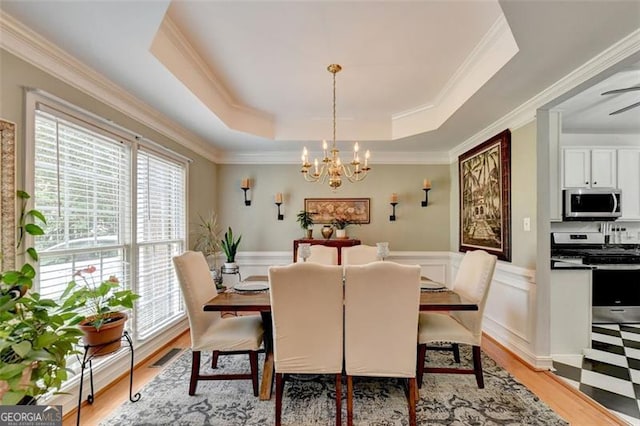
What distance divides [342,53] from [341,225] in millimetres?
2500

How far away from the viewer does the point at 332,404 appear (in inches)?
83.6

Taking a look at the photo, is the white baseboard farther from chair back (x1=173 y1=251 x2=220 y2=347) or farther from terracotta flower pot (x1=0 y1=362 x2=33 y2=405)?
chair back (x1=173 y1=251 x2=220 y2=347)

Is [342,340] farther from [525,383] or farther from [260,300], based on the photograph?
[525,383]

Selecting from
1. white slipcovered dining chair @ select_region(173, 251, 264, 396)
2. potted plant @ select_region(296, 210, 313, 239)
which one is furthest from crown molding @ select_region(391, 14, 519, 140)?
white slipcovered dining chair @ select_region(173, 251, 264, 396)

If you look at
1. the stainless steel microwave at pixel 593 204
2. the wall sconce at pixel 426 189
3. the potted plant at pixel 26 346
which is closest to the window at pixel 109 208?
the potted plant at pixel 26 346

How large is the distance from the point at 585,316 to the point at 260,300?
290 centimetres

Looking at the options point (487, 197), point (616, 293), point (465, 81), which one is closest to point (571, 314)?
point (487, 197)

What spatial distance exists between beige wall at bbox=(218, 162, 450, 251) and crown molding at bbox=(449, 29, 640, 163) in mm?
1201

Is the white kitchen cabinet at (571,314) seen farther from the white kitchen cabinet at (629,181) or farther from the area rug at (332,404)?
the white kitchen cabinet at (629,181)

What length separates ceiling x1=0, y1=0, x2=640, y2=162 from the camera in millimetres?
1632

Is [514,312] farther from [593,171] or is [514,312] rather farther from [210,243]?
[210,243]

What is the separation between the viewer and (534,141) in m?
2.69

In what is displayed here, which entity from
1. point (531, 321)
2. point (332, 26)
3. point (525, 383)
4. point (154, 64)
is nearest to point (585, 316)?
point (531, 321)

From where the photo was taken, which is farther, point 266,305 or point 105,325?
point 266,305
